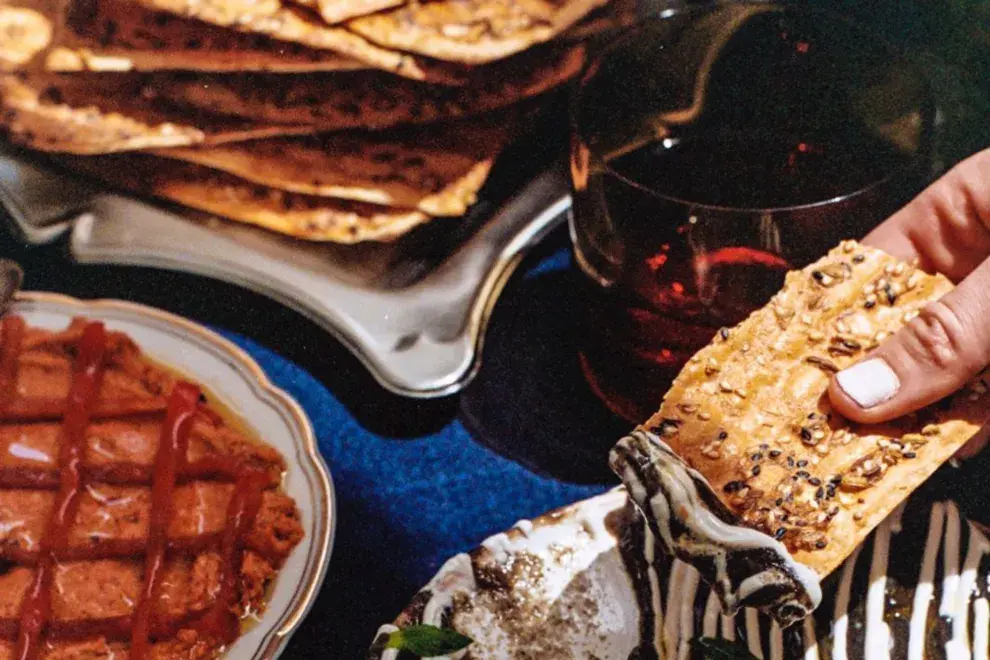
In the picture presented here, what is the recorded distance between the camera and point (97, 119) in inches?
26.2

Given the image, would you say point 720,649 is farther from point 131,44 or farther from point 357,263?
point 131,44

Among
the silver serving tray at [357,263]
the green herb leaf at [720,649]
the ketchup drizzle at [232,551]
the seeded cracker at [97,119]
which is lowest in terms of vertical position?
the green herb leaf at [720,649]

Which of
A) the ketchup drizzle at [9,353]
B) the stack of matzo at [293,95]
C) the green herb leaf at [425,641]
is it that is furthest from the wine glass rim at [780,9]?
the ketchup drizzle at [9,353]

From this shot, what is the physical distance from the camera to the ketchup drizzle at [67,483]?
52cm

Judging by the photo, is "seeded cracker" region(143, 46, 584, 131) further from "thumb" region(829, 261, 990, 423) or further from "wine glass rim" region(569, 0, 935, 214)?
"thumb" region(829, 261, 990, 423)

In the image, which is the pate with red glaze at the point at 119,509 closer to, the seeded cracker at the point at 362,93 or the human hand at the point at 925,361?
the seeded cracker at the point at 362,93

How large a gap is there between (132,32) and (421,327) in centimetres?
32

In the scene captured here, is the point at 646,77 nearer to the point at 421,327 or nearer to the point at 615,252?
the point at 615,252

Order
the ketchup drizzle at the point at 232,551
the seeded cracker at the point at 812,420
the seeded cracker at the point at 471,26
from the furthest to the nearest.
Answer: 1. the seeded cracker at the point at 471,26
2. the ketchup drizzle at the point at 232,551
3. the seeded cracker at the point at 812,420

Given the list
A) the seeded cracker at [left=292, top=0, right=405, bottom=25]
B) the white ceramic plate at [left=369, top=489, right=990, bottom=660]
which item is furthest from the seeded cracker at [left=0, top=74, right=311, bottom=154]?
the white ceramic plate at [left=369, top=489, right=990, bottom=660]

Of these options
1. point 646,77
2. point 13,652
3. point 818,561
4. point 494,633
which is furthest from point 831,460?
point 13,652

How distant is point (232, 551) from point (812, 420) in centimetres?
39

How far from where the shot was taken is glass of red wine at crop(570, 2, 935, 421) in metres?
0.59

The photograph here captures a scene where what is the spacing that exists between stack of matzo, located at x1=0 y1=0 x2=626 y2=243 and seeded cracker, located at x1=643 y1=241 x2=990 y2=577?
0.37 meters
